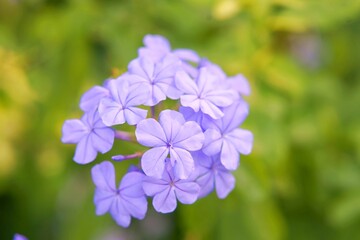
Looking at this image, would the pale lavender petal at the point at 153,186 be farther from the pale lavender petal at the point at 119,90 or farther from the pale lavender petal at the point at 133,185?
the pale lavender petal at the point at 119,90

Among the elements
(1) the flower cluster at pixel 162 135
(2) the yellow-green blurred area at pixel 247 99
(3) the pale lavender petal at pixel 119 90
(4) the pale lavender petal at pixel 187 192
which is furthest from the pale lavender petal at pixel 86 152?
(2) the yellow-green blurred area at pixel 247 99

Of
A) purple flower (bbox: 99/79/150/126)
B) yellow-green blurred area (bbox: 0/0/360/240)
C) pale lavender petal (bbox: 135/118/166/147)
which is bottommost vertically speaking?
pale lavender petal (bbox: 135/118/166/147)

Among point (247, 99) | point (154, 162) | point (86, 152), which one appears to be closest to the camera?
point (154, 162)

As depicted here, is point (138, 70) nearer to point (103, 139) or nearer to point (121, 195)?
point (103, 139)

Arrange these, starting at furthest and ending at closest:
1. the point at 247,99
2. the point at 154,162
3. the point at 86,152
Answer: the point at 247,99
the point at 86,152
the point at 154,162

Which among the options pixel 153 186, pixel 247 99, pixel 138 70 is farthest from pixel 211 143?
pixel 247 99

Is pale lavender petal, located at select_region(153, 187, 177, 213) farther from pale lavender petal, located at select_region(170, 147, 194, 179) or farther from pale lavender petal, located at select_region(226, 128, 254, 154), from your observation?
pale lavender petal, located at select_region(226, 128, 254, 154)

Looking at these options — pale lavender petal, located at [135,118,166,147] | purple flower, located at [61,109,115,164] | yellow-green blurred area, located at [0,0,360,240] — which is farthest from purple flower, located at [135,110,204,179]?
yellow-green blurred area, located at [0,0,360,240]
